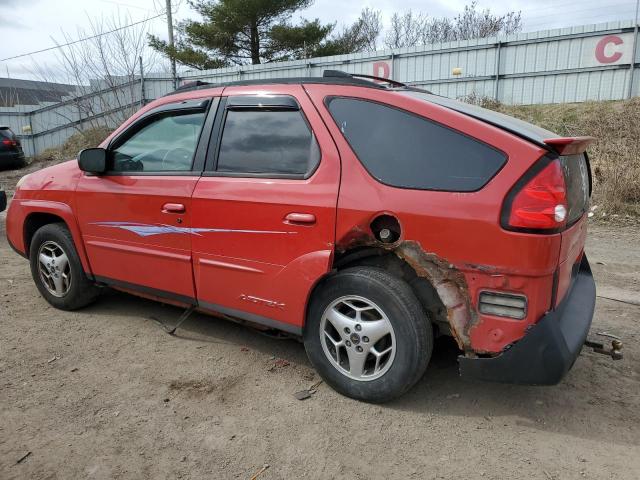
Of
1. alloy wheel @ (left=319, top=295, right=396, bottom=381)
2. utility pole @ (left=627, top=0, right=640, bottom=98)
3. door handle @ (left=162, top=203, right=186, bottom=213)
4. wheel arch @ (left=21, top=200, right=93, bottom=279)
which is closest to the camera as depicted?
alloy wheel @ (left=319, top=295, right=396, bottom=381)

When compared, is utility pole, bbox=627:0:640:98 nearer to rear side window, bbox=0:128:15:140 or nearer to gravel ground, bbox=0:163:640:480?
gravel ground, bbox=0:163:640:480

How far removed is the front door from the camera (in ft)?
11.2

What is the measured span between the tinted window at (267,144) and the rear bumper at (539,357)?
141cm

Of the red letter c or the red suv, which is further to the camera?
the red letter c

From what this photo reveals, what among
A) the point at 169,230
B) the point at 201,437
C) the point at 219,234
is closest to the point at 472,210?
the point at 219,234

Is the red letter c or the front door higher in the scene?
the red letter c

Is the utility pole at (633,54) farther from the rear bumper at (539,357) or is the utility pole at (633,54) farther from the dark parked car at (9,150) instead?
the dark parked car at (9,150)

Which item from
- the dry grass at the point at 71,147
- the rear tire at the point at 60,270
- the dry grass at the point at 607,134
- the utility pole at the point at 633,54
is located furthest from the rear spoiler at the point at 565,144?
the dry grass at the point at 71,147

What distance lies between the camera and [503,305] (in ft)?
7.88

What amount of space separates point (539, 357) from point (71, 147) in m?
20.0

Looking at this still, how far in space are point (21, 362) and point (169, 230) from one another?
1352mm

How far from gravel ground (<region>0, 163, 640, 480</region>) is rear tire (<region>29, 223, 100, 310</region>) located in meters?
0.44

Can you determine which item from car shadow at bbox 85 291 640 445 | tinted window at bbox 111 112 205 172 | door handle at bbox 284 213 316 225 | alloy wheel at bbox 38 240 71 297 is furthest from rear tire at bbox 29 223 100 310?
door handle at bbox 284 213 316 225

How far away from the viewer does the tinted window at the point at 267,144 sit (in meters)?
2.95
